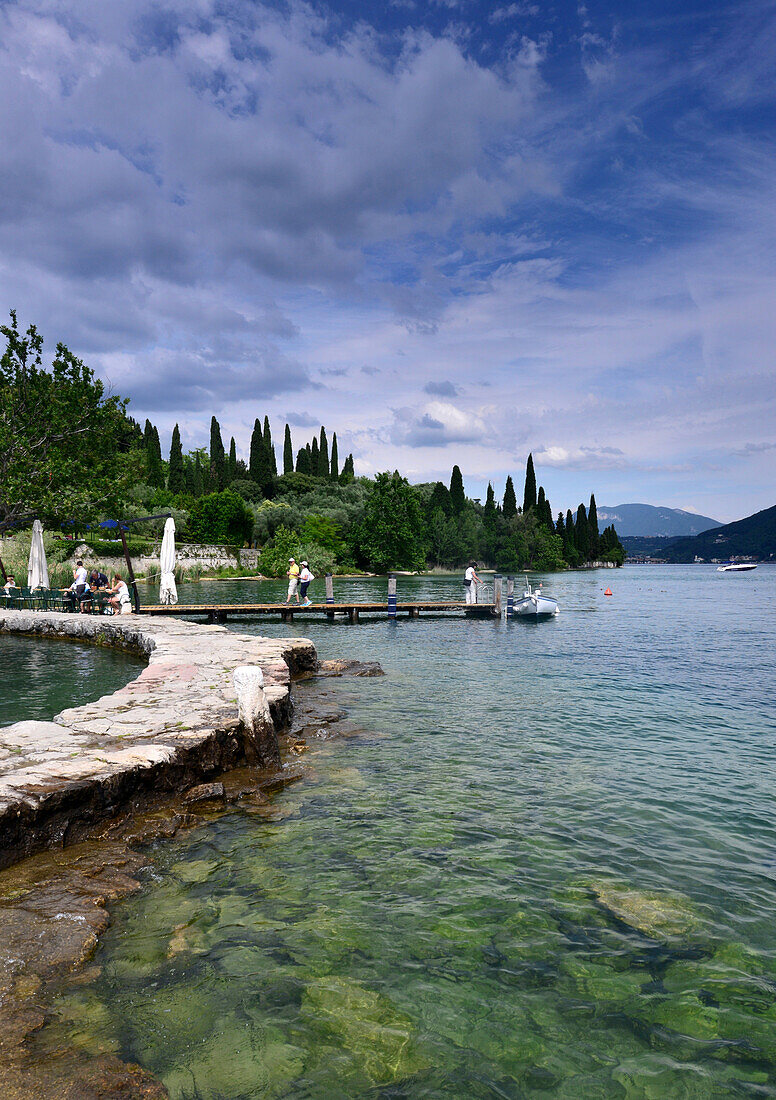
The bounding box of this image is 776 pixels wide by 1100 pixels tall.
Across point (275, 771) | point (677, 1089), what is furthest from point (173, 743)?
point (677, 1089)

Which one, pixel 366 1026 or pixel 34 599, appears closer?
pixel 366 1026

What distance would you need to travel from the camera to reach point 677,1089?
3.46 meters

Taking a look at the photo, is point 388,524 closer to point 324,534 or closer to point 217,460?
point 324,534

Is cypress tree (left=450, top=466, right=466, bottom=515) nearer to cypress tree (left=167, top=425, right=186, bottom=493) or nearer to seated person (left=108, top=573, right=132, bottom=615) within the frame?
cypress tree (left=167, top=425, right=186, bottom=493)

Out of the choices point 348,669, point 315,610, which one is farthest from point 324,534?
point 348,669

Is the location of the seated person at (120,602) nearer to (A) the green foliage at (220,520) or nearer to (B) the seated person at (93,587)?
(B) the seated person at (93,587)

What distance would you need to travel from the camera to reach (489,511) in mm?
99125

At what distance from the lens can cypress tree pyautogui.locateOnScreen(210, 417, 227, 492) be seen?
82.0m

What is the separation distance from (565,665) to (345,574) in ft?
164

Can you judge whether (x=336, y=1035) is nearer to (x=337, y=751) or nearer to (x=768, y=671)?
(x=337, y=751)

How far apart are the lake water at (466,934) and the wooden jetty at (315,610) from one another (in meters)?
19.4

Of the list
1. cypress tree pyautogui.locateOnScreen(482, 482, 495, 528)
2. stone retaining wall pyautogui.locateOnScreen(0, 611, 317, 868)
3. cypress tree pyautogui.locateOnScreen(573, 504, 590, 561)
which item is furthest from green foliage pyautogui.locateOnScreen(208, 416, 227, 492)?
stone retaining wall pyautogui.locateOnScreen(0, 611, 317, 868)

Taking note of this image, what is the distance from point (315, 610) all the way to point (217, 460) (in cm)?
5951

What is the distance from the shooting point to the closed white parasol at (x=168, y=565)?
88.0ft
